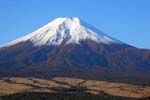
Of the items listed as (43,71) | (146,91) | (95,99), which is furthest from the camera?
(43,71)

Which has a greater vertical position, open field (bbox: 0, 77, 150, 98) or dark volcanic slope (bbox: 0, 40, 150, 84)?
dark volcanic slope (bbox: 0, 40, 150, 84)

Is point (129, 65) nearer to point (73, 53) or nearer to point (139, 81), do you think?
point (73, 53)

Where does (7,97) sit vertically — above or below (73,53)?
below

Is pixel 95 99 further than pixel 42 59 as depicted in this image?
No

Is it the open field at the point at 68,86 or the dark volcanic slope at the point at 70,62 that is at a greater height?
the dark volcanic slope at the point at 70,62

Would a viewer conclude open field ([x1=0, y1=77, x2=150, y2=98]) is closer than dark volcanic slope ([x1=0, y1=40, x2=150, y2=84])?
Yes

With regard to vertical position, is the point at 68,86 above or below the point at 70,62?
below

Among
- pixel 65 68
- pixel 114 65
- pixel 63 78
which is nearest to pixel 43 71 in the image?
pixel 65 68

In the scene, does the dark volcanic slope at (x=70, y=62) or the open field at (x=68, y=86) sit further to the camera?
the dark volcanic slope at (x=70, y=62)

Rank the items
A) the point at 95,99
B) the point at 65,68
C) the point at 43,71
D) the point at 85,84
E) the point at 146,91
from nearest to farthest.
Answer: the point at 95,99 < the point at 146,91 < the point at 85,84 < the point at 43,71 < the point at 65,68

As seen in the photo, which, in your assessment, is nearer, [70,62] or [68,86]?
[68,86]

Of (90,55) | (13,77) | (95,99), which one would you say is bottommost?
(95,99)
